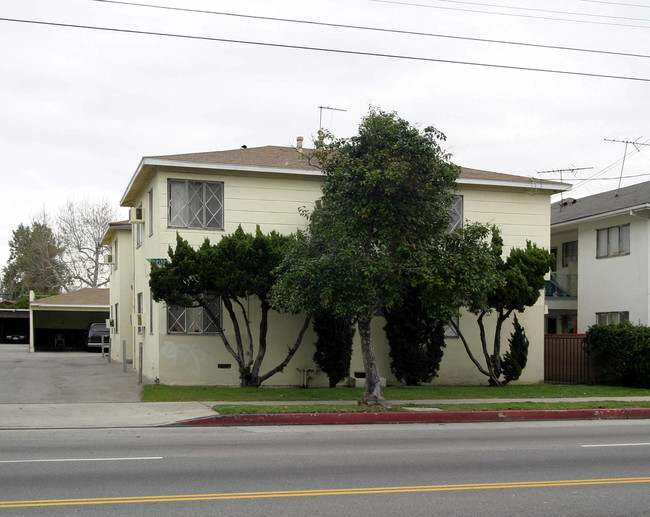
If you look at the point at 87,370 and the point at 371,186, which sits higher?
the point at 371,186

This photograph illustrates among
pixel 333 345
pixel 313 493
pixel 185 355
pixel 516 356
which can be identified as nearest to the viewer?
pixel 313 493

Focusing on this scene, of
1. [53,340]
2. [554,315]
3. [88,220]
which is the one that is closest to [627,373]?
[554,315]

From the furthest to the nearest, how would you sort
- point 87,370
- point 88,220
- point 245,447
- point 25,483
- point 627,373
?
point 88,220
point 87,370
point 627,373
point 245,447
point 25,483

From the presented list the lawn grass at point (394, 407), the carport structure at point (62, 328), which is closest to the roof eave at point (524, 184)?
the lawn grass at point (394, 407)

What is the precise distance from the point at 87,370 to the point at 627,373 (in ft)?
55.7

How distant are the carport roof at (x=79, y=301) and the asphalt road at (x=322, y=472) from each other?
2733 cm

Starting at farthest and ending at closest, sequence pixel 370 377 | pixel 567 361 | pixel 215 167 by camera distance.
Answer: pixel 567 361
pixel 215 167
pixel 370 377

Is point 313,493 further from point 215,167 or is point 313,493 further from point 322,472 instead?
point 215,167

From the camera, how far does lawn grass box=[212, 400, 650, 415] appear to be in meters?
15.1

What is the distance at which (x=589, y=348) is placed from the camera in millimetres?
23469

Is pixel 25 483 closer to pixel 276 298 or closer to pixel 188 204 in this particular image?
pixel 276 298

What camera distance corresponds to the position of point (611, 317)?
87.9 feet

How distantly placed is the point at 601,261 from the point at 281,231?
1306 centimetres

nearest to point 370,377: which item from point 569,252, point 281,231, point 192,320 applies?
point 281,231
